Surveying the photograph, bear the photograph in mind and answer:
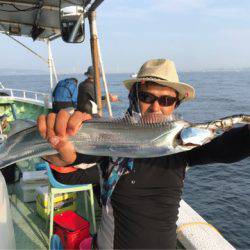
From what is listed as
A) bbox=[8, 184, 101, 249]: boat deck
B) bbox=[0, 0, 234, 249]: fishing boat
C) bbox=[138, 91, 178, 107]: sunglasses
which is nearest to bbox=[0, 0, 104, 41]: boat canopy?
bbox=[0, 0, 234, 249]: fishing boat

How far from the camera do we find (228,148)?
246cm

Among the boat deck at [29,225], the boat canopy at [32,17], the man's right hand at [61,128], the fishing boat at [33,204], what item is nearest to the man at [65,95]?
the fishing boat at [33,204]

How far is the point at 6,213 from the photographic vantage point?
158 inches

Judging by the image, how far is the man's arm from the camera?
7.91 feet

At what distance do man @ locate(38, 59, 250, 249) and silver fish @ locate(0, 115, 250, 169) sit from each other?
257 millimetres

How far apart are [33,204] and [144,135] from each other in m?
5.43

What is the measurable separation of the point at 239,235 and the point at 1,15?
10400 mm

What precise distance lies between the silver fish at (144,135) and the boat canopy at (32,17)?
13.9ft

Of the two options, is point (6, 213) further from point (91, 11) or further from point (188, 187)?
point (188, 187)

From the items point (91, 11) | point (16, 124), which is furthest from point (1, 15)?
point (16, 124)

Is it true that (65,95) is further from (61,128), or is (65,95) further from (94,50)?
(61,128)

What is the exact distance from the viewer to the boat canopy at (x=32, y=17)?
6.89m

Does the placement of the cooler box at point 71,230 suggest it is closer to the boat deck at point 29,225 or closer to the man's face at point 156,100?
the boat deck at point 29,225

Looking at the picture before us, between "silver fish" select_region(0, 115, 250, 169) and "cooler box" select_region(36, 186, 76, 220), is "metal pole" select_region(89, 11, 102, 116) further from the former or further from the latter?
"silver fish" select_region(0, 115, 250, 169)
